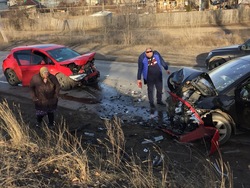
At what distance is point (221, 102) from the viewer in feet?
19.8

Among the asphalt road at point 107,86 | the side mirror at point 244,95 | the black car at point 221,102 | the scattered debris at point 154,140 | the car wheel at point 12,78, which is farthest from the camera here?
the car wheel at point 12,78

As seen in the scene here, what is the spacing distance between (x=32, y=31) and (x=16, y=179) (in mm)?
35242

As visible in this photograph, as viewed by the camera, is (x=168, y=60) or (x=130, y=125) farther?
(x=168, y=60)

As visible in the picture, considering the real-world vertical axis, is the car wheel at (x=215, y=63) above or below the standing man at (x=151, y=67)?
below

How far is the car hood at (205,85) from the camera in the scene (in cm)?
633

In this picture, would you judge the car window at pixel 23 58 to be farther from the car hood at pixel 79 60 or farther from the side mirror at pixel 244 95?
the side mirror at pixel 244 95

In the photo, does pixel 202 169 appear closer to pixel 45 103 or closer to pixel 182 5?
pixel 45 103

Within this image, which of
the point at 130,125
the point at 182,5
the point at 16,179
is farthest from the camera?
the point at 182,5

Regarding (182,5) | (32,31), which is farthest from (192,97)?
(182,5)

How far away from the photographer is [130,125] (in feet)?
24.5

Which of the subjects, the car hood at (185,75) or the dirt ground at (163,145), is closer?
the dirt ground at (163,145)

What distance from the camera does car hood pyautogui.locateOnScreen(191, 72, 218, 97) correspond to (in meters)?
6.33

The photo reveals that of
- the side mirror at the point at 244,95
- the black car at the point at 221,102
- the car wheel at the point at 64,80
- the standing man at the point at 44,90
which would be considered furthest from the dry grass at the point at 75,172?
the car wheel at the point at 64,80

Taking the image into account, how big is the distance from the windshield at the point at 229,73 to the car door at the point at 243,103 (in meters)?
0.31
